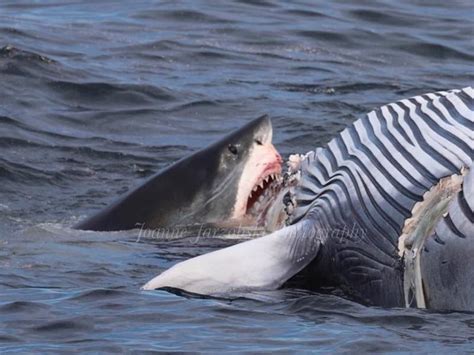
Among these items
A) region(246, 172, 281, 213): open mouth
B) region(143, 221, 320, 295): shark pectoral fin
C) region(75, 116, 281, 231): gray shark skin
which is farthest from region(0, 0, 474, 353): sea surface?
region(246, 172, 281, 213): open mouth

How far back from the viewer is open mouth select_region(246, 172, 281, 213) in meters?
8.59

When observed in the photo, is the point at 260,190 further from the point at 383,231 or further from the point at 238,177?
the point at 383,231

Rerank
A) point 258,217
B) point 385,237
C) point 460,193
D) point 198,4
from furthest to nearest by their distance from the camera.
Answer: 1. point 198,4
2. point 258,217
3. point 385,237
4. point 460,193

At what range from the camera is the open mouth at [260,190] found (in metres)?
8.59

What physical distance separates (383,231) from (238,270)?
24.8 inches

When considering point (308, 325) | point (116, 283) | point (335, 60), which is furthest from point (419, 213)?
point (335, 60)

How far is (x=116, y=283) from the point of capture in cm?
699

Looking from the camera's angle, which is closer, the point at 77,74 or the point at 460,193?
the point at 460,193

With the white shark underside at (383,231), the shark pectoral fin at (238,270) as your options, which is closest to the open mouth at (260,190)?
the white shark underside at (383,231)

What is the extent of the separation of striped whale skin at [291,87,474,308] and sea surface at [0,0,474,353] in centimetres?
19

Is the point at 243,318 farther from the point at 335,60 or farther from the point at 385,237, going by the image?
the point at 335,60

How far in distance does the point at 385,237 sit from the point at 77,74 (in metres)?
7.79

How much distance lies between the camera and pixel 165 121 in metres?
12.5

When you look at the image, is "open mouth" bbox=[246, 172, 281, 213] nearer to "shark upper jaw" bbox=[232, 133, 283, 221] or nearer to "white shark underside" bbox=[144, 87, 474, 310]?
"shark upper jaw" bbox=[232, 133, 283, 221]
